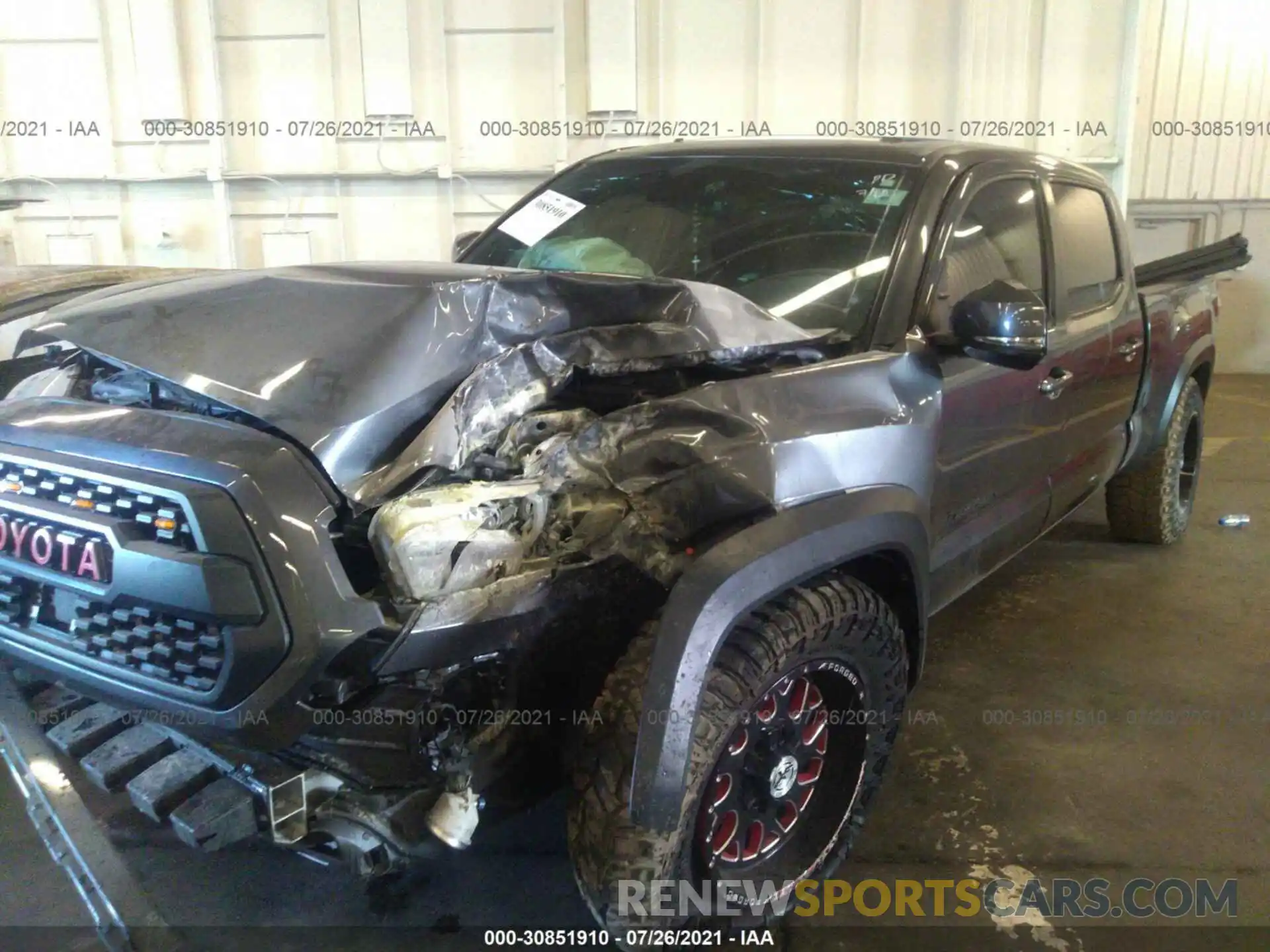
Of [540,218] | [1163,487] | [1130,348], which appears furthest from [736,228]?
[1163,487]

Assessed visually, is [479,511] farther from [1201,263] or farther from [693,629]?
[1201,263]

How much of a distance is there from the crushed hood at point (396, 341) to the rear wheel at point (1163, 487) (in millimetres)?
2742

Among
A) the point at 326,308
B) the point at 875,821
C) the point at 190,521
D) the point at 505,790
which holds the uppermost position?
the point at 326,308

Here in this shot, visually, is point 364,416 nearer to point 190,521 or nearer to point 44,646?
point 190,521

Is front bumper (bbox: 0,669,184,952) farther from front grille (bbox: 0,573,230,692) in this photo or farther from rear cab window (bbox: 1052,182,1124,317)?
rear cab window (bbox: 1052,182,1124,317)

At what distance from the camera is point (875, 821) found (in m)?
2.40

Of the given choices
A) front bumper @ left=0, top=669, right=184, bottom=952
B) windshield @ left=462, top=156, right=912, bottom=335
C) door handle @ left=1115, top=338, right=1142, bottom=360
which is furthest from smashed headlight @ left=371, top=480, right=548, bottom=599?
door handle @ left=1115, top=338, right=1142, bottom=360

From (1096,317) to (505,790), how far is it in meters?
2.47

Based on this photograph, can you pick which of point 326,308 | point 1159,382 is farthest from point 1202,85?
point 326,308

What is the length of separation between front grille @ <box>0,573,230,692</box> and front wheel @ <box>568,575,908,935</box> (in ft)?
2.04

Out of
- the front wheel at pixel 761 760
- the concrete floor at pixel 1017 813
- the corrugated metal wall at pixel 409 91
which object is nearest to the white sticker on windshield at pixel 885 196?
the front wheel at pixel 761 760

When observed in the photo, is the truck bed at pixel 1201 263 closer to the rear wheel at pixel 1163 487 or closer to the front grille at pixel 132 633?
the rear wheel at pixel 1163 487

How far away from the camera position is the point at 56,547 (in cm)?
158

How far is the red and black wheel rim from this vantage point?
1.83 m
